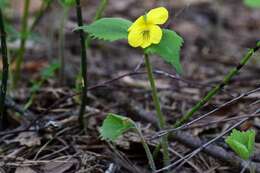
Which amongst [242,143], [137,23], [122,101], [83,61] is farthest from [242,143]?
[122,101]

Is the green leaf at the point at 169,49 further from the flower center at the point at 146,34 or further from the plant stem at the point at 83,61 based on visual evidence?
the plant stem at the point at 83,61

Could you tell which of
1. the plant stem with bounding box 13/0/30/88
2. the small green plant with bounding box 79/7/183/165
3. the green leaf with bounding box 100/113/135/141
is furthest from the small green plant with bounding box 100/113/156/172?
the plant stem with bounding box 13/0/30/88

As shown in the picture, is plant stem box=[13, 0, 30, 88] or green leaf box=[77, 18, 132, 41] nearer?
green leaf box=[77, 18, 132, 41]

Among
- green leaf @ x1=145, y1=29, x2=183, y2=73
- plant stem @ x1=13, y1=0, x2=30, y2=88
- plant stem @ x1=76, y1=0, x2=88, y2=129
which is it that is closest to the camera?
green leaf @ x1=145, y1=29, x2=183, y2=73

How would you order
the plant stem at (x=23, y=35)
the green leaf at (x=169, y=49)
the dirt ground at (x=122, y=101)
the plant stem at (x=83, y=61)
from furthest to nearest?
the plant stem at (x=23, y=35)
the dirt ground at (x=122, y=101)
the plant stem at (x=83, y=61)
the green leaf at (x=169, y=49)

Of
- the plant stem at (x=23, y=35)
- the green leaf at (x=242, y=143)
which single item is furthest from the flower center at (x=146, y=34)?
the plant stem at (x=23, y=35)

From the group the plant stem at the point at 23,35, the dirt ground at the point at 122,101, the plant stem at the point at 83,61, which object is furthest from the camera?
the plant stem at the point at 23,35

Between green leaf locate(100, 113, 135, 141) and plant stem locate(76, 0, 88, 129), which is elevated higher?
plant stem locate(76, 0, 88, 129)

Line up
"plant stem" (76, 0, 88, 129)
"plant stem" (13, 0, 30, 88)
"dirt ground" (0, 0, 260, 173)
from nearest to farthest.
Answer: "plant stem" (76, 0, 88, 129), "dirt ground" (0, 0, 260, 173), "plant stem" (13, 0, 30, 88)

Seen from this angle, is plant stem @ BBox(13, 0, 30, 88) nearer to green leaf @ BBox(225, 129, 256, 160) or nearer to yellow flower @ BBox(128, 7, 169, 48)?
yellow flower @ BBox(128, 7, 169, 48)
